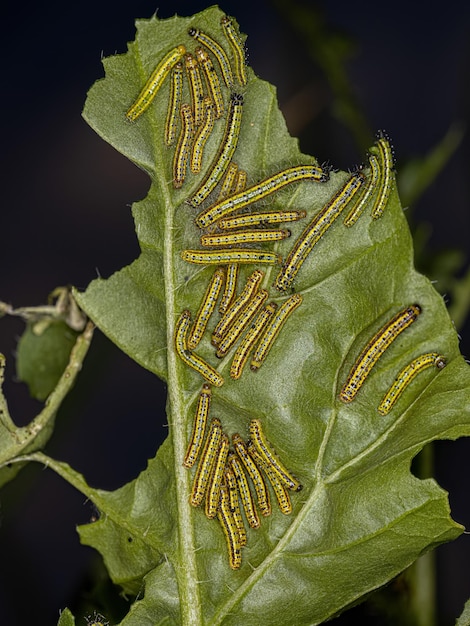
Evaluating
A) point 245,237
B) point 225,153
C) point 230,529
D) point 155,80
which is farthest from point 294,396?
point 155,80

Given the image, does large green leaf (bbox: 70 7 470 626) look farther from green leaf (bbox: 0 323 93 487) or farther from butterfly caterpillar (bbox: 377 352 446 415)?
green leaf (bbox: 0 323 93 487)

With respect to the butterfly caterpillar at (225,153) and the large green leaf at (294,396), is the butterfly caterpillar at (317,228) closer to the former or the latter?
the large green leaf at (294,396)

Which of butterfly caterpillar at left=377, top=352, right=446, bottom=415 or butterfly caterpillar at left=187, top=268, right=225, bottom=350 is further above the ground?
butterfly caterpillar at left=187, top=268, right=225, bottom=350

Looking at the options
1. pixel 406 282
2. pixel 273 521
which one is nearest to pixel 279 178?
pixel 406 282

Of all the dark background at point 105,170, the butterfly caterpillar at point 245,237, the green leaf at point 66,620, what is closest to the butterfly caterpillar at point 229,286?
the butterfly caterpillar at point 245,237

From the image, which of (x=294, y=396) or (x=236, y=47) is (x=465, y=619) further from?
(x=236, y=47)

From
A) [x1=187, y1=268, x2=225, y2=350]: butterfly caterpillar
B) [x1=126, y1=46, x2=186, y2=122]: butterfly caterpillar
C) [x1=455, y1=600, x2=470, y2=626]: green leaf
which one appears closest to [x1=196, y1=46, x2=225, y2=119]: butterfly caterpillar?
[x1=126, y1=46, x2=186, y2=122]: butterfly caterpillar

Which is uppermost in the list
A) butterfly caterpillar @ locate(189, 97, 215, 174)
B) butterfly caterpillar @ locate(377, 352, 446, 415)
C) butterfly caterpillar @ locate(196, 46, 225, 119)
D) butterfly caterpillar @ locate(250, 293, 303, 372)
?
butterfly caterpillar @ locate(196, 46, 225, 119)
